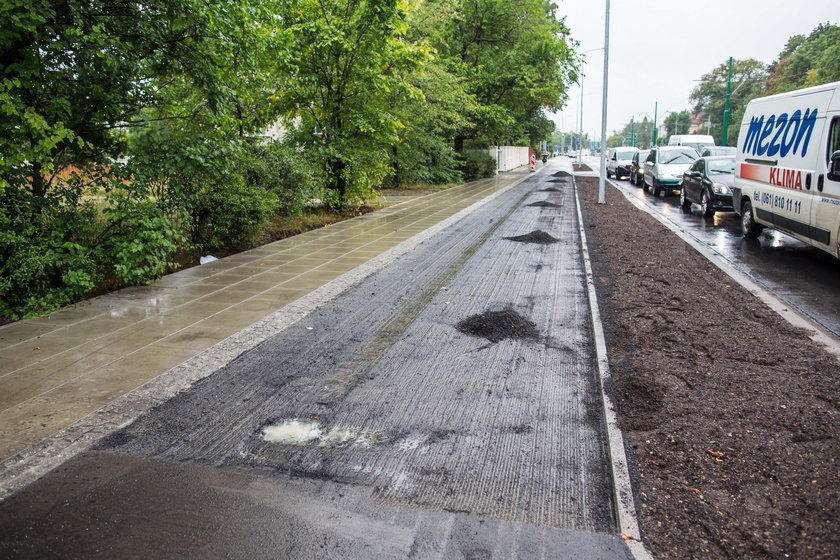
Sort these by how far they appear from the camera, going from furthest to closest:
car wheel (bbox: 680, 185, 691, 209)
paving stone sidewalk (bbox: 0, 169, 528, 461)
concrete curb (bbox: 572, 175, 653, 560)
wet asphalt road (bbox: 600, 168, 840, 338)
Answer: car wheel (bbox: 680, 185, 691, 209) < wet asphalt road (bbox: 600, 168, 840, 338) < paving stone sidewalk (bbox: 0, 169, 528, 461) < concrete curb (bbox: 572, 175, 653, 560)

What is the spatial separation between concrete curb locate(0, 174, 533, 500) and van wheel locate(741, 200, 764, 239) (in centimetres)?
871

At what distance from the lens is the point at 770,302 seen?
23.7 ft

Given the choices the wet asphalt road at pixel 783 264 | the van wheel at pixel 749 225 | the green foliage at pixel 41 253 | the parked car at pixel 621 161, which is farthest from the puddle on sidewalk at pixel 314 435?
Answer: the parked car at pixel 621 161

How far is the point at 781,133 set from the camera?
32.8 feet

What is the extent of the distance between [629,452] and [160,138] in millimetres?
7094

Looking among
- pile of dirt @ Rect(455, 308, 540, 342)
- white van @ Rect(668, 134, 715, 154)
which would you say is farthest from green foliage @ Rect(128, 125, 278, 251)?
white van @ Rect(668, 134, 715, 154)

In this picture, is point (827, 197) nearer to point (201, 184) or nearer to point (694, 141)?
point (201, 184)

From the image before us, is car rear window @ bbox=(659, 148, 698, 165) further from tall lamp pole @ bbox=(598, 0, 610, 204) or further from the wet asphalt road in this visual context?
the wet asphalt road

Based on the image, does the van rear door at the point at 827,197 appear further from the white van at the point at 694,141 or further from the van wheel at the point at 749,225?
the white van at the point at 694,141

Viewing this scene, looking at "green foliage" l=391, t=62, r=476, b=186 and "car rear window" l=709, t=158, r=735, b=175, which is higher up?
"green foliage" l=391, t=62, r=476, b=186

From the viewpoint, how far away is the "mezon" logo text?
915 cm

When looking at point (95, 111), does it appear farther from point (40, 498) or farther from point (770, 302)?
point (770, 302)

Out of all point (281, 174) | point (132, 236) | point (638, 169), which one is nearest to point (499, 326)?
point (132, 236)

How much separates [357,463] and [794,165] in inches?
362
